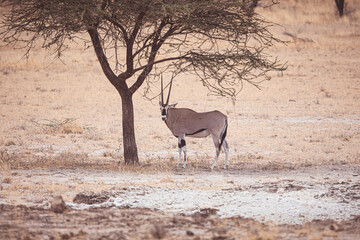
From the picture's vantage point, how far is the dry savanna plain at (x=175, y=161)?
23.2ft

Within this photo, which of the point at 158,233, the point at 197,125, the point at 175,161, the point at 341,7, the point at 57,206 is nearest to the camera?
the point at 158,233

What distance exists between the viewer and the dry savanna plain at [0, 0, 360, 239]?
23.2 ft

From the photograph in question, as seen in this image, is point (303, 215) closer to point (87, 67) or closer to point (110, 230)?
point (110, 230)

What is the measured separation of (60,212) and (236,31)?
275 inches

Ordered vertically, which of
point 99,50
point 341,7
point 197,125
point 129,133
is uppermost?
point 341,7

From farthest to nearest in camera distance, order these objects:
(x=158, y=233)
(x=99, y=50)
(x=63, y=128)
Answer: (x=63, y=128)
(x=99, y=50)
(x=158, y=233)

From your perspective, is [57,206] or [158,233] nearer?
[158,233]

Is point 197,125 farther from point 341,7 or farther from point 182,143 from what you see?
point 341,7

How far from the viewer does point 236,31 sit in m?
12.8

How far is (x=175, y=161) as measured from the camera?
14.1 metres

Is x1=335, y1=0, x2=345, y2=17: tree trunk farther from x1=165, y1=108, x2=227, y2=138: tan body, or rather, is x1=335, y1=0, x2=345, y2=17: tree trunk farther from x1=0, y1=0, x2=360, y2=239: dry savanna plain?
x1=165, y1=108, x2=227, y2=138: tan body

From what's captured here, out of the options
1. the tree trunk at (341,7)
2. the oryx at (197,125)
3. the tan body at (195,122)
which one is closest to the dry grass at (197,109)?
the oryx at (197,125)

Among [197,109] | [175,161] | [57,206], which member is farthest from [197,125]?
[197,109]

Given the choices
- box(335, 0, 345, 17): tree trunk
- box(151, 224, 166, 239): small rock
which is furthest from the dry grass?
box(151, 224, 166, 239): small rock
